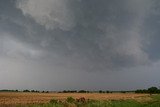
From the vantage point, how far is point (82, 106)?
46.2m

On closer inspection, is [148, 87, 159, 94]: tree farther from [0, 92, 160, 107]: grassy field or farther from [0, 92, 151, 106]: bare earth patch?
[0, 92, 160, 107]: grassy field

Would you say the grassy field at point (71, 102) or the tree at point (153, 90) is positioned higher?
the tree at point (153, 90)

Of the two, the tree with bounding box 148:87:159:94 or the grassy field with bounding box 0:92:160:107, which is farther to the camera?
the tree with bounding box 148:87:159:94

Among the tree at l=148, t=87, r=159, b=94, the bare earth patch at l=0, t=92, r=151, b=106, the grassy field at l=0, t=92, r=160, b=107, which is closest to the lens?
the grassy field at l=0, t=92, r=160, b=107

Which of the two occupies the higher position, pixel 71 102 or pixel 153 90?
pixel 153 90

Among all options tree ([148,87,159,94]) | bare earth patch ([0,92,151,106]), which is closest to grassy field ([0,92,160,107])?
bare earth patch ([0,92,151,106])

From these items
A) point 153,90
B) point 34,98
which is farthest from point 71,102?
point 153,90

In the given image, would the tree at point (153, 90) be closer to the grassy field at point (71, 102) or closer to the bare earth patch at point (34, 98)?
the bare earth patch at point (34, 98)

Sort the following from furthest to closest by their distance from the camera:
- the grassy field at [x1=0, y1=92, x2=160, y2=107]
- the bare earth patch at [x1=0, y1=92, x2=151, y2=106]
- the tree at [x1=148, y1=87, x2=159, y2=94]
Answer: the tree at [x1=148, y1=87, x2=159, y2=94]
the bare earth patch at [x1=0, y1=92, x2=151, y2=106]
the grassy field at [x1=0, y1=92, x2=160, y2=107]

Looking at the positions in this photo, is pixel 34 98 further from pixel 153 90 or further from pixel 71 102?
pixel 153 90

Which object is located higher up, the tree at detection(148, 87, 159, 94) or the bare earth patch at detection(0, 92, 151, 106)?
the tree at detection(148, 87, 159, 94)

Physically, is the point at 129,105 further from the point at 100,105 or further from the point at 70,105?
the point at 70,105

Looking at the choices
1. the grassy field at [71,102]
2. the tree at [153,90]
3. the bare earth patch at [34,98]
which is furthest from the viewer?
the tree at [153,90]

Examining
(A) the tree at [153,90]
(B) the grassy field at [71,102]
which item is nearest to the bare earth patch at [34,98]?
(B) the grassy field at [71,102]
